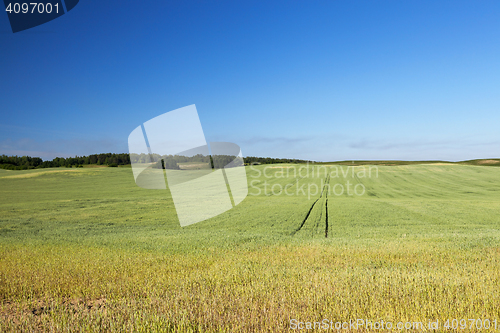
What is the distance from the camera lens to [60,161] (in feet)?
310

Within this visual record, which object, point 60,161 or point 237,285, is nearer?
point 237,285

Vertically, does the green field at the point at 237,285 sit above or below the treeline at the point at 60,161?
below

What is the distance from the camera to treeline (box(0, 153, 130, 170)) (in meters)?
89.3

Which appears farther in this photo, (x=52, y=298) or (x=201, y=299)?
(x=52, y=298)

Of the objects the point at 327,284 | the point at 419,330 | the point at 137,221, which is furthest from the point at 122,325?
the point at 137,221

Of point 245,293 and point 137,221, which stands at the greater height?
point 245,293

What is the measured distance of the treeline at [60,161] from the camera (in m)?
89.3

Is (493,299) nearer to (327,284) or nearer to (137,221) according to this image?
(327,284)

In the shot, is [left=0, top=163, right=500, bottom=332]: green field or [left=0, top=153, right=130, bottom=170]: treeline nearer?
[left=0, top=163, right=500, bottom=332]: green field

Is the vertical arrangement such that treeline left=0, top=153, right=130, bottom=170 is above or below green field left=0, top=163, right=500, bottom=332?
above

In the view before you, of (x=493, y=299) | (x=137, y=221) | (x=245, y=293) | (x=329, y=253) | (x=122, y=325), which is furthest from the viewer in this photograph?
(x=137, y=221)

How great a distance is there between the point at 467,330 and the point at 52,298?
24.1 feet

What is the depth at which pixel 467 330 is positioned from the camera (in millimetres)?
3820

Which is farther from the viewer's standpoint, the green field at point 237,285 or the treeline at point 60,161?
the treeline at point 60,161
